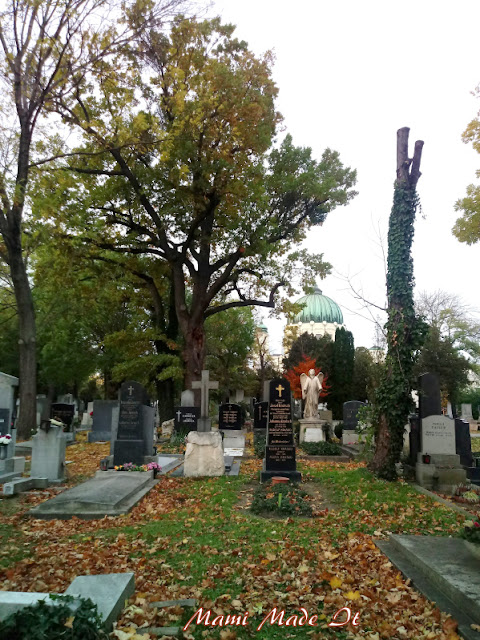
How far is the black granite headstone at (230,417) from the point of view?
57.3ft

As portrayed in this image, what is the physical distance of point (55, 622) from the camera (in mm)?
2672

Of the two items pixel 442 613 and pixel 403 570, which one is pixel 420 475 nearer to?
pixel 403 570

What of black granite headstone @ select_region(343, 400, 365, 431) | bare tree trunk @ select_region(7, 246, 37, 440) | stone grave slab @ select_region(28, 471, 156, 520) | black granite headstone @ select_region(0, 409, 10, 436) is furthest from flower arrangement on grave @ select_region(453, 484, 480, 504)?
bare tree trunk @ select_region(7, 246, 37, 440)

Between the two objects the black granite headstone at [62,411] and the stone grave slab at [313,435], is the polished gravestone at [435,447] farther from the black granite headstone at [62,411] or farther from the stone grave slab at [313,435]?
the black granite headstone at [62,411]

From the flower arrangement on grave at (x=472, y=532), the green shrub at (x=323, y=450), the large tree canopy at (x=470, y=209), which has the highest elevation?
the large tree canopy at (x=470, y=209)

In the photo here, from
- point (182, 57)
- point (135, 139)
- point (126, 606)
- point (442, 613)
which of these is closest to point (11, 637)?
point (126, 606)

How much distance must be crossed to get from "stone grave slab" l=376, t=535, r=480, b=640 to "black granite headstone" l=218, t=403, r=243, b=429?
12.3 m

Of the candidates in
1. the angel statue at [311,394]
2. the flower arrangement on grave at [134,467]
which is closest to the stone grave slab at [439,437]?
the flower arrangement on grave at [134,467]

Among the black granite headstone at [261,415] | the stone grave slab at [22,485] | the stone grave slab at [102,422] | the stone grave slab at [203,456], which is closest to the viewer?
the stone grave slab at [22,485]

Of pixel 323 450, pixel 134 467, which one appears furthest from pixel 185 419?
pixel 134 467

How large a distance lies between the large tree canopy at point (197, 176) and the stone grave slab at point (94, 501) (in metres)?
9.42

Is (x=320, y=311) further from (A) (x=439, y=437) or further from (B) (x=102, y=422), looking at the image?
(A) (x=439, y=437)

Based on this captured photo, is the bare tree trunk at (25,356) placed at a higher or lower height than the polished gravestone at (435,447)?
higher

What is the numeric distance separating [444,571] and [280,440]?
20.1 ft
